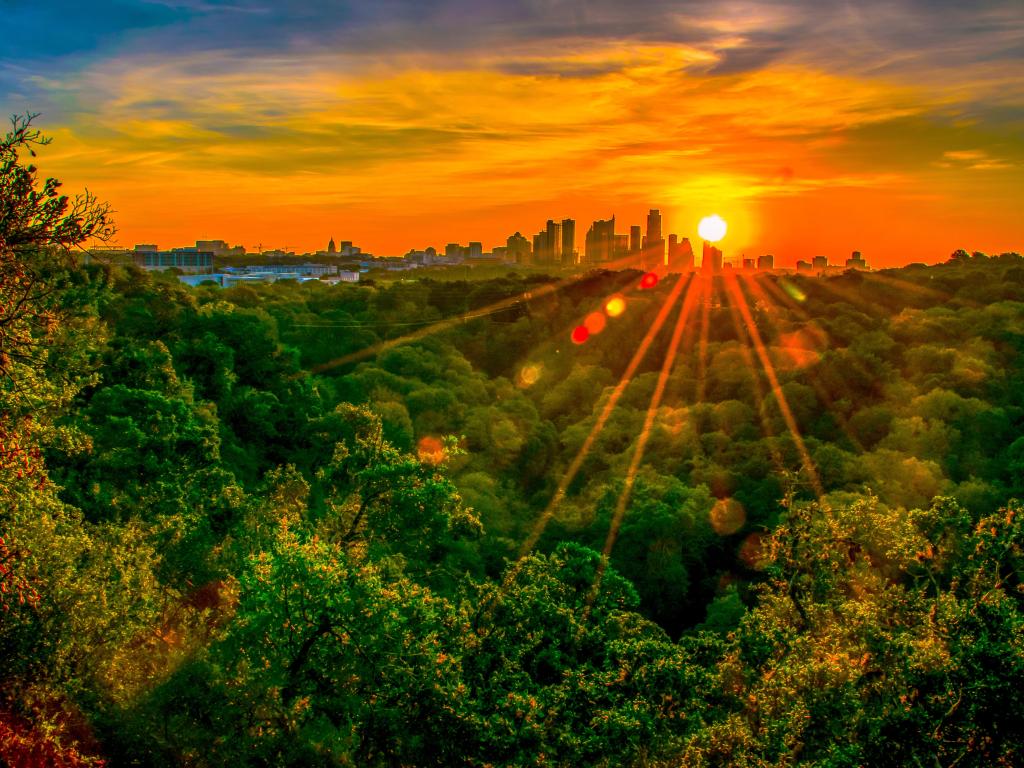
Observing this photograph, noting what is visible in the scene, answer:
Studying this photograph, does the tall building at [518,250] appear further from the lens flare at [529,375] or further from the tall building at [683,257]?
the lens flare at [529,375]

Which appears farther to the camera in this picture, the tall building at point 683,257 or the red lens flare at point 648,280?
the tall building at point 683,257

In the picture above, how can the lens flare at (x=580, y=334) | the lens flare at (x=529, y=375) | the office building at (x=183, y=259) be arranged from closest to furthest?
the lens flare at (x=529, y=375) < the lens flare at (x=580, y=334) < the office building at (x=183, y=259)

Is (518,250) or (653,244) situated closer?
(653,244)

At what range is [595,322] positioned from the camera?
7400 cm

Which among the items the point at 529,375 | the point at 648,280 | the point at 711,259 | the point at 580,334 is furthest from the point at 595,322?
the point at 711,259

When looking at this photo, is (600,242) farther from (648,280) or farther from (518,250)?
(648,280)

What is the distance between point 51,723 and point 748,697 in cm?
1075

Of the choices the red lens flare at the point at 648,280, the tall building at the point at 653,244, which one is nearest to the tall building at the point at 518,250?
the tall building at the point at 653,244

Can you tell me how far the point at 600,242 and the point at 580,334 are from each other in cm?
6133

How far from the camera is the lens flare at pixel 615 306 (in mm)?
74188

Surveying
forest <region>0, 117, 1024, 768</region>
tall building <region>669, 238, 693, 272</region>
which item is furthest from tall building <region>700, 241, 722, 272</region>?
forest <region>0, 117, 1024, 768</region>

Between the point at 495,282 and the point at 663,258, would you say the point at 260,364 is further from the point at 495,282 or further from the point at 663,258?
the point at 663,258

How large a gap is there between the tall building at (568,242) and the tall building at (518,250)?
6.79 metres

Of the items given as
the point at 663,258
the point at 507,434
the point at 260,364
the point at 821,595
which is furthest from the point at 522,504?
the point at 663,258
